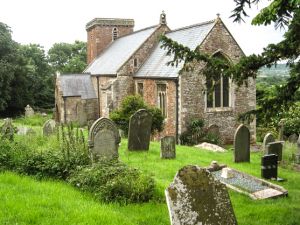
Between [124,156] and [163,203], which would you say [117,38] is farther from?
[163,203]

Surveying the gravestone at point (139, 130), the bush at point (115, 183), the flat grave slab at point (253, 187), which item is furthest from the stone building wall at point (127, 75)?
the bush at point (115, 183)

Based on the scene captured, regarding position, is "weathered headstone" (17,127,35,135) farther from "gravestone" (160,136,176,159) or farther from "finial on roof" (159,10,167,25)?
"finial on roof" (159,10,167,25)

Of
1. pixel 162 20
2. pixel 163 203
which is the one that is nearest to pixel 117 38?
pixel 162 20

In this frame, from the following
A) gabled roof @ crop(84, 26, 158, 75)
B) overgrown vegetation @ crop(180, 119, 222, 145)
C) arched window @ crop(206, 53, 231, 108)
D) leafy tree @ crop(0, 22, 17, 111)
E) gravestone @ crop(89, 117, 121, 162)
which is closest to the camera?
gravestone @ crop(89, 117, 121, 162)

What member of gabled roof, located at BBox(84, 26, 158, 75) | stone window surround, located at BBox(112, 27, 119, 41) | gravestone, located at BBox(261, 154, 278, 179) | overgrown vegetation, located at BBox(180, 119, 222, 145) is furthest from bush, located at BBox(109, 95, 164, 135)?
stone window surround, located at BBox(112, 27, 119, 41)

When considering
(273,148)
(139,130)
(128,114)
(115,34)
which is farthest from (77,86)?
(273,148)

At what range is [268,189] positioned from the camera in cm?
916

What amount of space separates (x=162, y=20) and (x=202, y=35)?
663 cm

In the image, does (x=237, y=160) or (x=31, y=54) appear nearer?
(x=237, y=160)

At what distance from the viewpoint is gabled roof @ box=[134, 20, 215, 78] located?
22188 mm

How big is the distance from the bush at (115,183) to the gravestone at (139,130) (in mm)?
5552

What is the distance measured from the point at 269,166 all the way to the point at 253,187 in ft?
5.28

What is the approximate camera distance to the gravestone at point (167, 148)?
13516 millimetres

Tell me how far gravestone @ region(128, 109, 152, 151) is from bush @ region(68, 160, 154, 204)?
5552mm
